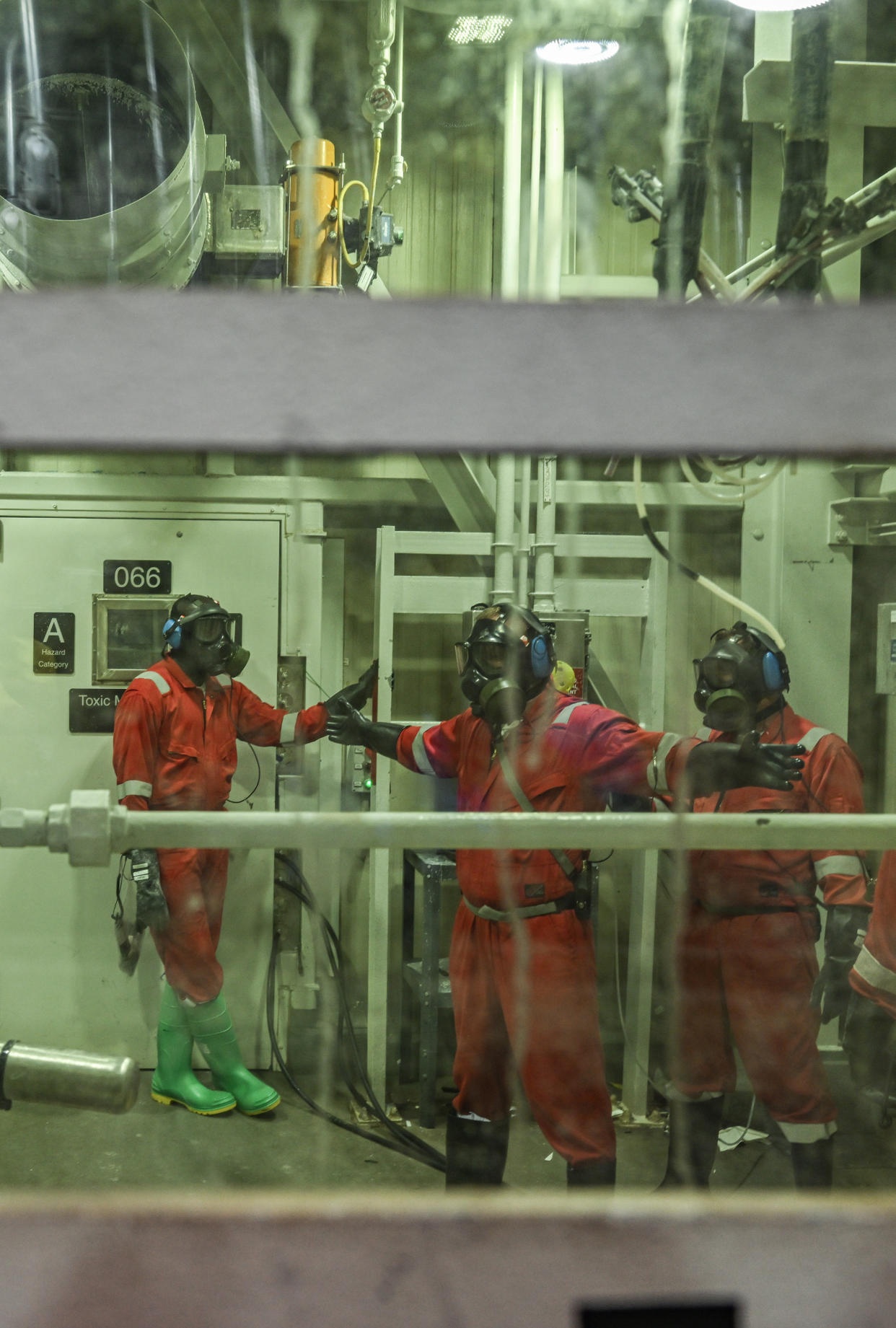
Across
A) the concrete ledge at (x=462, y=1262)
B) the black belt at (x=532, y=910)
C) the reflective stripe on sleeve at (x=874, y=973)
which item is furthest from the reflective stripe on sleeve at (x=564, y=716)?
the concrete ledge at (x=462, y=1262)

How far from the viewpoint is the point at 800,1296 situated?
353 mm

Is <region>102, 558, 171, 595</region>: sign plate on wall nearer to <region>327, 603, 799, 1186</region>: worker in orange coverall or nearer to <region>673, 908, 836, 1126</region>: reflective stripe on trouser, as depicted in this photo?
<region>327, 603, 799, 1186</region>: worker in orange coverall

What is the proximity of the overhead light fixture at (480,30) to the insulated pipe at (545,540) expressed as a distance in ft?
2.58

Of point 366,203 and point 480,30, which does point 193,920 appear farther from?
point 480,30

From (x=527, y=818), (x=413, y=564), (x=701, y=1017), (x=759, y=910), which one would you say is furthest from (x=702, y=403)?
(x=413, y=564)

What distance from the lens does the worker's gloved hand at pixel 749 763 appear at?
49.9 inches

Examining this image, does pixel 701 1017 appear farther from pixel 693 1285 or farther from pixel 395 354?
pixel 395 354

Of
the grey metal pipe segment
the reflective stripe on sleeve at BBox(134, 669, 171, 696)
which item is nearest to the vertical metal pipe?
the reflective stripe on sleeve at BBox(134, 669, 171, 696)

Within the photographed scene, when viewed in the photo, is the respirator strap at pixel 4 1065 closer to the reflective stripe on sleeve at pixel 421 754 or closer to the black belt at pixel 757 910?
the reflective stripe on sleeve at pixel 421 754

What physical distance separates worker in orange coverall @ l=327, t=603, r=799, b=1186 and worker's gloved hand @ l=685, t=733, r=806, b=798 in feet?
0.59

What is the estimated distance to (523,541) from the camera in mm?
1990

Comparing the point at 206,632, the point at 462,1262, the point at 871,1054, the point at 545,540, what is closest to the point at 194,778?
the point at 206,632

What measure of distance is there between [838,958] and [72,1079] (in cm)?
148

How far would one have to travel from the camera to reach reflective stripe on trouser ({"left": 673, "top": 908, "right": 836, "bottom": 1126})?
163cm
